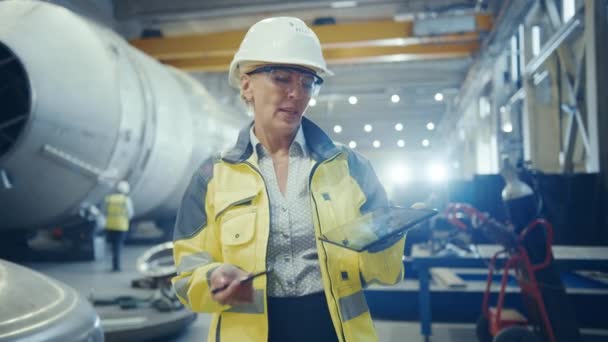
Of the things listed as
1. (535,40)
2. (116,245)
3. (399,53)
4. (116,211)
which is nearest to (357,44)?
(399,53)

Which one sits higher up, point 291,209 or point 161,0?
point 161,0

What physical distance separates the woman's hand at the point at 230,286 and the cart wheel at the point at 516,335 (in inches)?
93.6

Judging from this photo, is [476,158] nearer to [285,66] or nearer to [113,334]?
[113,334]

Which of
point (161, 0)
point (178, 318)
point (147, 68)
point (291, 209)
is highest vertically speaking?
point (161, 0)

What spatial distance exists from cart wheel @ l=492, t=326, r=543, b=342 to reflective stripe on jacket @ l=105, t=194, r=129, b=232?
458cm

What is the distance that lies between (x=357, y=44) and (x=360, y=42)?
10cm

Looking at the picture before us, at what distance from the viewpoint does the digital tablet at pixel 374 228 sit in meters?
1.22

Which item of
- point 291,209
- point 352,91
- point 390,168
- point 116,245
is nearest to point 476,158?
point 390,168

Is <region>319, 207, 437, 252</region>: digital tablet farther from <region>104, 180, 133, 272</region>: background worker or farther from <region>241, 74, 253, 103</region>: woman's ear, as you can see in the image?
<region>104, 180, 133, 272</region>: background worker

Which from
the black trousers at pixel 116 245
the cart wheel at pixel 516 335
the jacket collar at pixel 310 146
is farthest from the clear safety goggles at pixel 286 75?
the black trousers at pixel 116 245

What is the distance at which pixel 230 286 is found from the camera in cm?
116

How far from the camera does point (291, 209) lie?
1.37 metres

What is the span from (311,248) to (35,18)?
493cm

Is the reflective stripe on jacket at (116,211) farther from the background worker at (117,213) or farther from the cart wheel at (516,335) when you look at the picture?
the cart wheel at (516,335)
